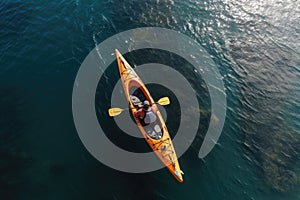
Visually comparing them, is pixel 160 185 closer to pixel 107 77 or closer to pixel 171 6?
pixel 107 77

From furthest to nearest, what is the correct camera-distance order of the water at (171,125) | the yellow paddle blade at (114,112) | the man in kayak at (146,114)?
the yellow paddle blade at (114,112)
the man in kayak at (146,114)
the water at (171,125)

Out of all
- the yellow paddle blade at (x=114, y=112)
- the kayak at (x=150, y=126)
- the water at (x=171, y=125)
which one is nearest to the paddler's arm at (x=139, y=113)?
the kayak at (x=150, y=126)

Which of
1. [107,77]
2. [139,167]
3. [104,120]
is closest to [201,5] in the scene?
[107,77]

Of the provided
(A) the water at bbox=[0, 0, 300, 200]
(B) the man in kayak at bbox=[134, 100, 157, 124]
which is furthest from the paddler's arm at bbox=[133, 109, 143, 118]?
(A) the water at bbox=[0, 0, 300, 200]

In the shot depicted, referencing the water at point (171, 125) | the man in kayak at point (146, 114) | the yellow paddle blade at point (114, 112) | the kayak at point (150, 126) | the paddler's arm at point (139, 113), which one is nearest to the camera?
the kayak at point (150, 126)

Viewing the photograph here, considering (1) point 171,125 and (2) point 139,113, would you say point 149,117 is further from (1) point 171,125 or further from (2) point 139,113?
(1) point 171,125

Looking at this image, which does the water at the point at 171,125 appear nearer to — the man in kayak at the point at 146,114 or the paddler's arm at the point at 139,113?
the paddler's arm at the point at 139,113
